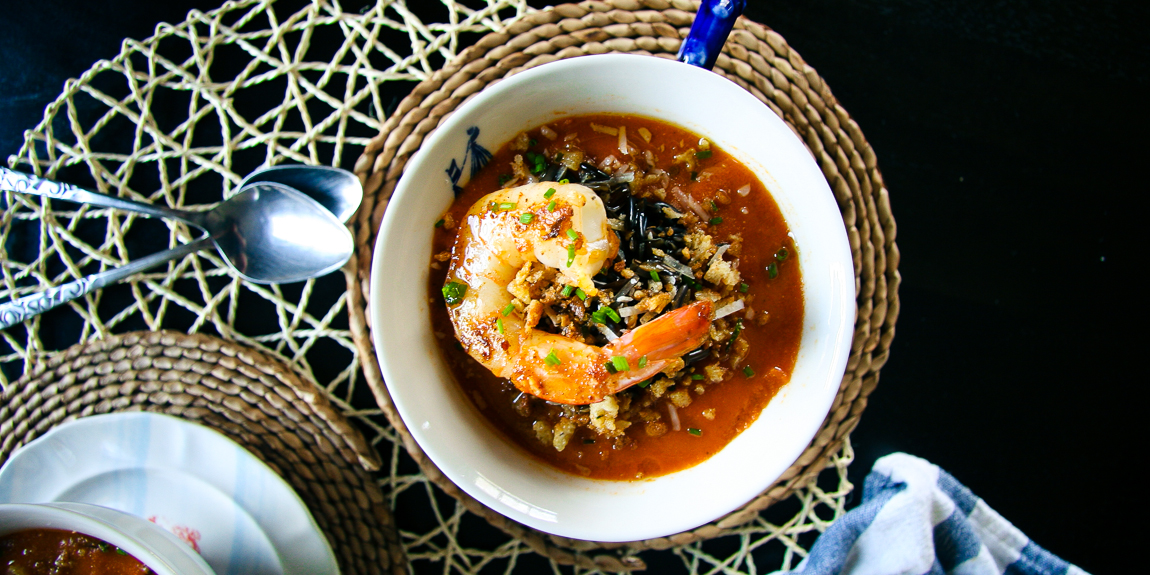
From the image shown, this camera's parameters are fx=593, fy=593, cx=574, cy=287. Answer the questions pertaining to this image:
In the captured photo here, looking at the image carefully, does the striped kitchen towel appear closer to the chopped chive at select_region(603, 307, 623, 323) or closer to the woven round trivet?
the chopped chive at select_region(603, 307, 623, 323)

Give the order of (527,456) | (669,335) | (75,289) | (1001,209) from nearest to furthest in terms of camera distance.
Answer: (669,335) → (527,456) → (75,289) → (1001,209)

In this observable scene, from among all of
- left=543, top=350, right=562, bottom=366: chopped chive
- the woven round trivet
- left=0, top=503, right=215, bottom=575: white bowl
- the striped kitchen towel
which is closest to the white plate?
the woven round trivet

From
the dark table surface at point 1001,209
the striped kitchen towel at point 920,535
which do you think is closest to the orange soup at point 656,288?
the striped kitchen towel at point 920,535

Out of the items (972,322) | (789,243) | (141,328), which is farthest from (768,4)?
(141,328)

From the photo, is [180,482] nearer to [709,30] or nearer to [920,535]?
[709,30]

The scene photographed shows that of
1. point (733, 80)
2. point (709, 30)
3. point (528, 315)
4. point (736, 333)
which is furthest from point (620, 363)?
point (733, 80)

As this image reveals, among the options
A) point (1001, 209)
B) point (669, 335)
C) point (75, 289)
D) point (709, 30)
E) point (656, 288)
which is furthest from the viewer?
point (1001, 209)

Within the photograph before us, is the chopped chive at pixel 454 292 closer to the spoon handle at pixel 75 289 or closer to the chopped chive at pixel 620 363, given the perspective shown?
the chopped chive at pixel 620 363
